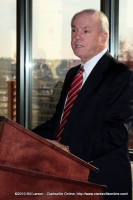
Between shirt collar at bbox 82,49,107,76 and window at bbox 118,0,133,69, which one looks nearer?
shirt collar at bbox 82,49,107,76

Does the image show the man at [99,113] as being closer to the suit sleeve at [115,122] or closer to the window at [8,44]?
the suit sleeve at [115,122]

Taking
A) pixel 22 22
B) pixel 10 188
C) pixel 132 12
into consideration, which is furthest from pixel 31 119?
A: pixel 10 188

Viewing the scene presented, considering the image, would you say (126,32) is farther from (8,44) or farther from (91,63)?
(8,44)

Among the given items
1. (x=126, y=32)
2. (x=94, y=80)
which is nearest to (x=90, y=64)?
(x=94, y=80)

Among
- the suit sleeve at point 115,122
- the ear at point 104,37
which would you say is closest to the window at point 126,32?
the ear at point 104,37

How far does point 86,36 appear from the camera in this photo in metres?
1.85

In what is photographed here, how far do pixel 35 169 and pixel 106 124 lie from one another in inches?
21.5

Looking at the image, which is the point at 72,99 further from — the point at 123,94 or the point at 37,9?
the point at 37,9

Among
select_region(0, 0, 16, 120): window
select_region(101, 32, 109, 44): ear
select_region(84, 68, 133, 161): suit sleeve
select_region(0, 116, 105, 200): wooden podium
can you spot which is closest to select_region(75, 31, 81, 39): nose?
select_region(101, 32, 109, 44): ear

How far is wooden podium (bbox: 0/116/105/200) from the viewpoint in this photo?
3.56 ft

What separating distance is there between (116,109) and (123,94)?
3.3 inches

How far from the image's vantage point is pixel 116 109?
5.32 feet

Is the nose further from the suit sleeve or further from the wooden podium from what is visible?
the wooden podium

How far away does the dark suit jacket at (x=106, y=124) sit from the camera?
1.57 m
